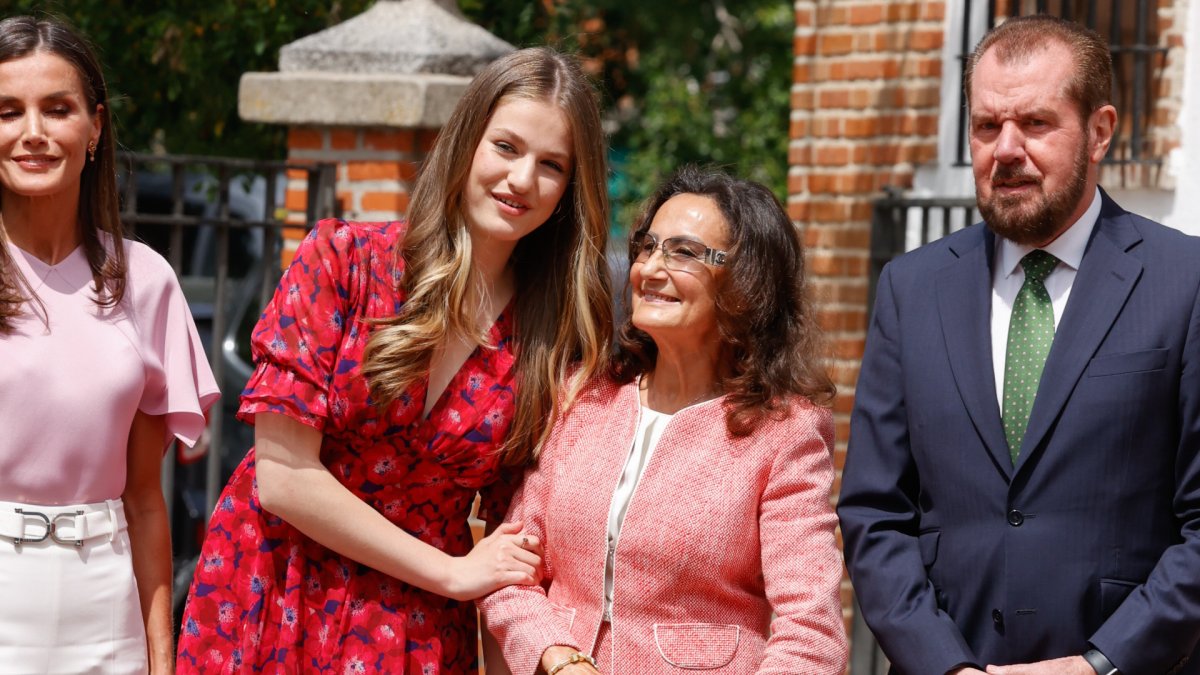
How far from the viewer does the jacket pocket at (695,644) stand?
11.0 feet

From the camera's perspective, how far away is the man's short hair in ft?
10.5

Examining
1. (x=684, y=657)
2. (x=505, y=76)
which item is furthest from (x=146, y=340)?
(x=684, y=657)

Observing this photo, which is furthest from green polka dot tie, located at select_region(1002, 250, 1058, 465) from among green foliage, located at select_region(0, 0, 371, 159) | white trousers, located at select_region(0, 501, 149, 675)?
green foliage, located at select_region(0, 0, 371, 159)

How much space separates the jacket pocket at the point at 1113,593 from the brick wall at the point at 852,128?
9.40 ft

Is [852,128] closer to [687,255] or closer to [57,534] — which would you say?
[687,255]

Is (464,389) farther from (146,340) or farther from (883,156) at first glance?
(883,156)

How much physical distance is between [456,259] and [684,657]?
38.3 inches

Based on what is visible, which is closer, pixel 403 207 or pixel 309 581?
pixel 309 581

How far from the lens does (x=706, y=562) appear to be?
3334mm

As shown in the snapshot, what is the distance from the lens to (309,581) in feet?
11.4

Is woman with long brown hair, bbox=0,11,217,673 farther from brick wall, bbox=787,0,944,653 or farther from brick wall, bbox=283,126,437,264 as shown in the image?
brick wall, bbox=787,0,944,653

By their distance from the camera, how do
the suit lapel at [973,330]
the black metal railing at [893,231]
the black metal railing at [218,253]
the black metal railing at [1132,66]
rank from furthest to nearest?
the black metal railing at [893,231], the black metal railing at [1132,66], the black metal railing at [218,253], the suit lapel at [973,330]

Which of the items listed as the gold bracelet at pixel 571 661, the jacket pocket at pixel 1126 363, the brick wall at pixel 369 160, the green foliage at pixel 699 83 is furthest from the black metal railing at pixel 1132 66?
the green foliage at pixel 699 83

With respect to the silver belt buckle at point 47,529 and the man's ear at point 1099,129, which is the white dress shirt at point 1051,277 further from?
the silver belt buckle at point 47,529
